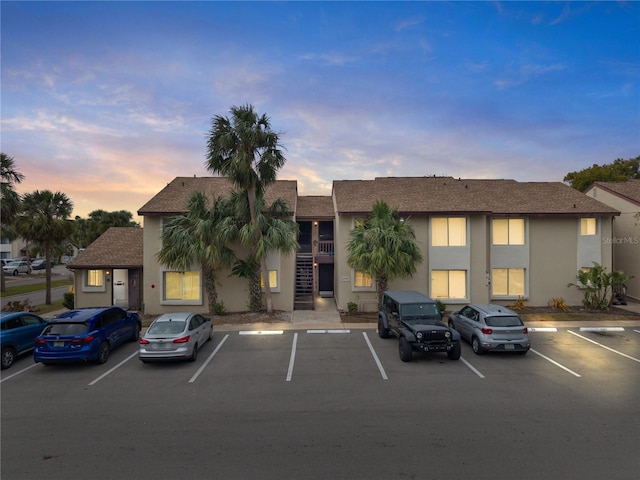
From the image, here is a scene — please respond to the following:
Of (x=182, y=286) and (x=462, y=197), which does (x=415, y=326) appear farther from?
(x=182, y=286)

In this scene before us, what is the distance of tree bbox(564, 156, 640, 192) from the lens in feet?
124

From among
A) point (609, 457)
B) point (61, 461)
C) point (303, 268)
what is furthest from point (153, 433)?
point (303, 268)

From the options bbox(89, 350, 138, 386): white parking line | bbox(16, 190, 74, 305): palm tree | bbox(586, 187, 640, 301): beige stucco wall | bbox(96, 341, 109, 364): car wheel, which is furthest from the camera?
bbox(16, 190, 74, 305): palm tree

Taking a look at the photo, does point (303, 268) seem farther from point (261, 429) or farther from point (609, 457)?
point (609, 457)

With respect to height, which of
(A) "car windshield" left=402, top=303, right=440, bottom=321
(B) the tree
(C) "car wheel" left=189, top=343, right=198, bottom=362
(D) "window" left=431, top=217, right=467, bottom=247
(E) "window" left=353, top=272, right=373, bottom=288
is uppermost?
(B) the tree

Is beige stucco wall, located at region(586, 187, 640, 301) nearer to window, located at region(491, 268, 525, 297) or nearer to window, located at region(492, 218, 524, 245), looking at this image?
window, located at region(492, 218, 524, 245)

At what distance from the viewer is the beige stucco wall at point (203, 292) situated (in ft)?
64.5

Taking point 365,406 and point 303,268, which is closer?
point 365,406

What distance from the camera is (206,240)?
1808cm

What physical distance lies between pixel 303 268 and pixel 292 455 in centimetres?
1726

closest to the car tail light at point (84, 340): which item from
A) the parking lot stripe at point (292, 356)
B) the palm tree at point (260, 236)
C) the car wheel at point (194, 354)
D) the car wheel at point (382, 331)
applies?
the car wheel at point (194, 354)

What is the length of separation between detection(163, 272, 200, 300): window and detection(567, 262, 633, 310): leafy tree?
21.6 meters

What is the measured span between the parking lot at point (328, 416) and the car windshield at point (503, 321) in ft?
3.82

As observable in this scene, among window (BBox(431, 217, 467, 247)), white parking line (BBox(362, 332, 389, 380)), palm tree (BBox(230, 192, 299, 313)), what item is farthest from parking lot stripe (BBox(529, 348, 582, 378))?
palm tree (BBox(230, 192, 299, 313))
